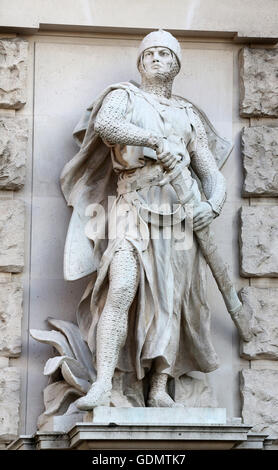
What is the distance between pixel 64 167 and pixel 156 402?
4.28 ft

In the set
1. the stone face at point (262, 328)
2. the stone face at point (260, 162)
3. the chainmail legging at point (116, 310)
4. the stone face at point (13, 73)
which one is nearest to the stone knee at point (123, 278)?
the chainmail legging at point (116, 310)

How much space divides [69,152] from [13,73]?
19.2 inches

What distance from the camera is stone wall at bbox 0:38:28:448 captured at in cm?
788

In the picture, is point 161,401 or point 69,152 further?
point 69,152

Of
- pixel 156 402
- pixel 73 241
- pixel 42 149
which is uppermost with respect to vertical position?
pixel 42 149

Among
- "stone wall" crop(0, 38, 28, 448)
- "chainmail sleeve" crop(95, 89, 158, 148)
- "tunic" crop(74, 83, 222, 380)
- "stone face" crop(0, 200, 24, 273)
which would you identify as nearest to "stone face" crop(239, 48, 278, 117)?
"tunic" crop(74, 83, 222, 380)

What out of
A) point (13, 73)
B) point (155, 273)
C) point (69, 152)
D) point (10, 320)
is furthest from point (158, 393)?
point (13, 73)

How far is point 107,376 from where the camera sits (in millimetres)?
7449

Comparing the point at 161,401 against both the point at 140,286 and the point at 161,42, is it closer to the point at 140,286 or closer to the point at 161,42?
the point at 140,286

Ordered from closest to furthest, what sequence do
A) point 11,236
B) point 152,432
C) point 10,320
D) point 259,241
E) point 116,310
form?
1. point 152,432
2. point 116,310
3. point 10,320
4. point 11,236
5. point 259,241

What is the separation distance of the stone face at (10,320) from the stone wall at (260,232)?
1.12m

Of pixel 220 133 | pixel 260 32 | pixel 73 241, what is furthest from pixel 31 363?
pixel 260 32

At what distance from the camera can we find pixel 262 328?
8.12m

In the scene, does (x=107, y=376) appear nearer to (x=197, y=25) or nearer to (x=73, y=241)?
(x=73, y=241)
